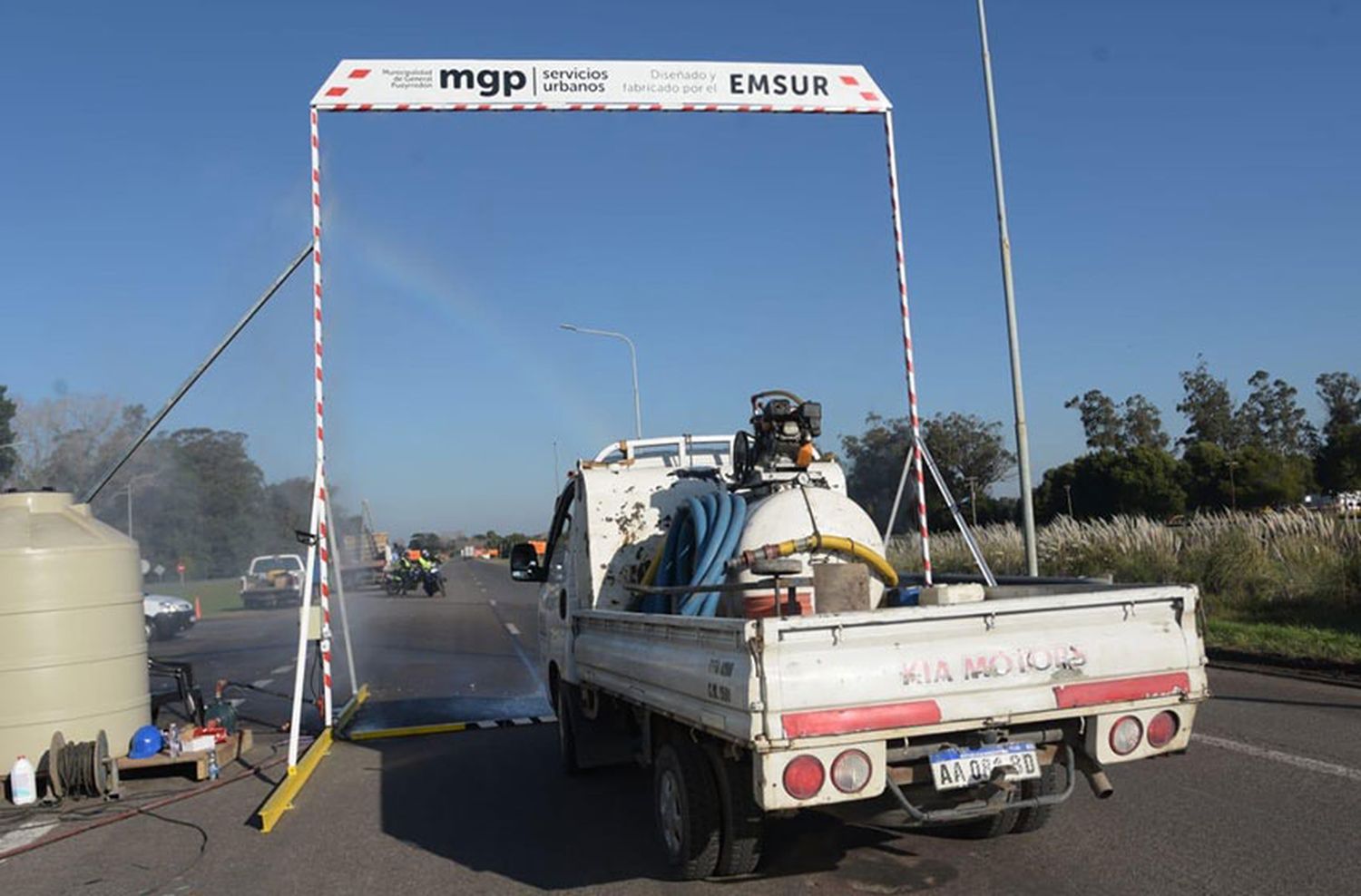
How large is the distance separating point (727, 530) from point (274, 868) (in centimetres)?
312

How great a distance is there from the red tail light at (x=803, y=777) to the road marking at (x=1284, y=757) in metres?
4.24

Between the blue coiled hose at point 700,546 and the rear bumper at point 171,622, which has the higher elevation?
the blue coiled hose at point 700,546

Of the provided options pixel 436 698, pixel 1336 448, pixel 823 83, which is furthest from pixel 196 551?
pixel 1336 448

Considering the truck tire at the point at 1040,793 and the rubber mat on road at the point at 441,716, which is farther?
the rubber mat on road at the point at 441,716

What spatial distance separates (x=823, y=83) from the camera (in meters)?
9.26

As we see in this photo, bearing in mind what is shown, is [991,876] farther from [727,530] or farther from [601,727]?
[601,727]

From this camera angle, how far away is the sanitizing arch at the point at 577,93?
8938 millimetres

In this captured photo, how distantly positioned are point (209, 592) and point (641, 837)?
167 ft

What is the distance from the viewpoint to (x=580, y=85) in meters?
8.99

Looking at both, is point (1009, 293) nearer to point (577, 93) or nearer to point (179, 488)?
point (577, 93)

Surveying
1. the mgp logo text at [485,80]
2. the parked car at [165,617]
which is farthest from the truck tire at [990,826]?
the parked car at [165,617]

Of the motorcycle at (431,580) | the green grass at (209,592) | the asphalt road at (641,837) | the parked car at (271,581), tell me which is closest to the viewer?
the asphalt road at (641,837)

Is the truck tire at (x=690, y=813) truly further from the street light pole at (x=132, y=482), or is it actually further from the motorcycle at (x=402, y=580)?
the motorcycle at (x=402, y=580)

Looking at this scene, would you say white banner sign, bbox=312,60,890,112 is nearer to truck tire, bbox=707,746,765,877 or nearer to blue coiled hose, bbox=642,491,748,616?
blue coiled hose, bbox=642,491,748,616
